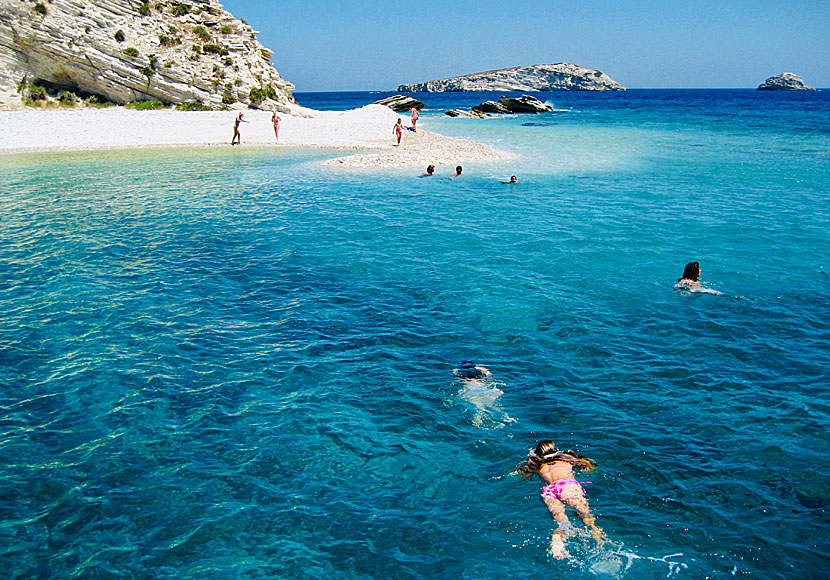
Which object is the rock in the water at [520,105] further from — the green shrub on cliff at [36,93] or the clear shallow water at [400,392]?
the clear shallow water at [400,392]

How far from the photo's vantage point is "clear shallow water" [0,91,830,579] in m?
6.88

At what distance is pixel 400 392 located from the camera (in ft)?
33.8

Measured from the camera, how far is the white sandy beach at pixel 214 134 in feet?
122

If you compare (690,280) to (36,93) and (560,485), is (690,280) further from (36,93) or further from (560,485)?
(36,93)

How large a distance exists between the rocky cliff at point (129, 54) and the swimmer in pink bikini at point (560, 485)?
52186 mm

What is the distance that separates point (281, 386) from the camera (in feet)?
34.2

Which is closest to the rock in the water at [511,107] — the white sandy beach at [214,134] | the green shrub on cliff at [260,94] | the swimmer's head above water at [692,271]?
the green shrub on cliff at [260,94]

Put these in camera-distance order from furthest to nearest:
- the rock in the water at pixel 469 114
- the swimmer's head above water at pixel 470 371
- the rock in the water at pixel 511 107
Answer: the rock in the water at pixel 511 107 → the rock in the water at pixel 469 114 → the swimmer's head above water at pixel 470 371

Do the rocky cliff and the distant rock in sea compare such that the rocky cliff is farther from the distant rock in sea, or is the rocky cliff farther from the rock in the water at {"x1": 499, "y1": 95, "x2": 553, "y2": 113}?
the rock in the water at {"x1": 499, "y1": 95, "x2": 553, "y2": 113}

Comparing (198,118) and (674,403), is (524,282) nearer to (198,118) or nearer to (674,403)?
(674,403)

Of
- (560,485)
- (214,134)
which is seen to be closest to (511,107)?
(214,134)

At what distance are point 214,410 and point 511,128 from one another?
5865 cm

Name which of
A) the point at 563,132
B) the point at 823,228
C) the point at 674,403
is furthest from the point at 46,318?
the point at 563,132

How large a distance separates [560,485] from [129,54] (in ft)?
179
